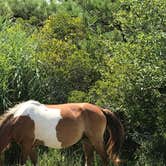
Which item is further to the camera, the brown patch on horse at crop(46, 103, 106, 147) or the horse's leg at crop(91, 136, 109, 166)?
the horse's leg at crop(91, 136, 109, 166)

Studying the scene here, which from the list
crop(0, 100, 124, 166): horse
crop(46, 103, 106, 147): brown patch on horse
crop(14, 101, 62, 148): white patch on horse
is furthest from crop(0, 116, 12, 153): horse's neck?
crop(46, 103, 106, 147): brown patch on horse

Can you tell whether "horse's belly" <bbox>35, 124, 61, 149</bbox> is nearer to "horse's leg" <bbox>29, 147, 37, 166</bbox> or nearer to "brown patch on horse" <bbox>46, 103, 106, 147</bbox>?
"brown patch on horse" <bbox>46, 103, 106, 147</bbox>

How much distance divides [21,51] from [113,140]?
2.99 meters

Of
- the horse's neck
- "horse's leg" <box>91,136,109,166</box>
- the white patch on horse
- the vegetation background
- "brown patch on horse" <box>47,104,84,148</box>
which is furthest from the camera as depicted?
the vegetation background

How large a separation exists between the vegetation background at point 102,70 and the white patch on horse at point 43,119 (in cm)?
98

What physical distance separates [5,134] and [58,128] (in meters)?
0.88

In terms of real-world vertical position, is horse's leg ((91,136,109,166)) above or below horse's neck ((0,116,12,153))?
below

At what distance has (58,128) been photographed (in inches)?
320

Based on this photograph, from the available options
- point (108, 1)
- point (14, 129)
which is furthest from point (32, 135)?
point (108, 1)

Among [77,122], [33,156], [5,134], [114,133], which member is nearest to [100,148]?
[114,133]

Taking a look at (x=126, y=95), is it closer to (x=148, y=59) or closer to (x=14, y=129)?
(x=148, y=59)

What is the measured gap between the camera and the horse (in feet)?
25.4

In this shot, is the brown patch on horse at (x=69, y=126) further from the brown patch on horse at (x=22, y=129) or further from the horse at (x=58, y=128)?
the brown patch on horse at (x=22, y=129)

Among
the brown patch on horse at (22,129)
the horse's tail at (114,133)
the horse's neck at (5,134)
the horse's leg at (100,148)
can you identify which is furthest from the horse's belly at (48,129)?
the horse's tail at (114,133)
